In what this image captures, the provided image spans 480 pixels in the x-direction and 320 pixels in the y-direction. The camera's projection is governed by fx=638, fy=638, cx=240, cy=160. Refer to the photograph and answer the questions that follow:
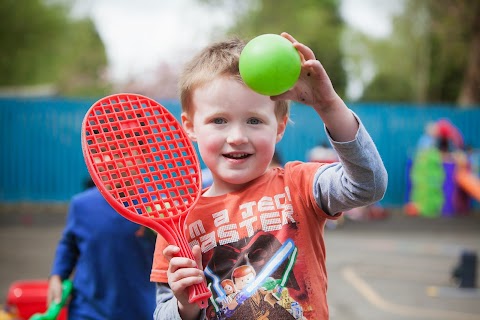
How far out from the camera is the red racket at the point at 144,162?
2.05m

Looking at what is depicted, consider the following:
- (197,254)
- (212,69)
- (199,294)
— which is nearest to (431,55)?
(212,69)

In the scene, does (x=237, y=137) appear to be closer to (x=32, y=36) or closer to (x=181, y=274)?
(x=181, y=274)

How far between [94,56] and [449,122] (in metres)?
26.5

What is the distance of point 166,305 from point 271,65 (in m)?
0.89

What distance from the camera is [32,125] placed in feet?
49.4

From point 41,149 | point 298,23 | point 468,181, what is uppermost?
point 298,23

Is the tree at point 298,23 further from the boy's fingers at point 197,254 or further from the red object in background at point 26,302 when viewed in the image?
the boy's fingers at point 197,254

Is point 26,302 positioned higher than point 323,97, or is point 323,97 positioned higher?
point 323,97

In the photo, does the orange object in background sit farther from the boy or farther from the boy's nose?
the boy's nose

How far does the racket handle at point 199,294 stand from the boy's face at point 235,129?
40 cm

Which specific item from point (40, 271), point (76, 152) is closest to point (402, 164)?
point (76, 152)

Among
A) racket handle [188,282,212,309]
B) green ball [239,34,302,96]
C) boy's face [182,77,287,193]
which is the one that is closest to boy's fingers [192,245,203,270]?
racket handle [188,282,212,309]

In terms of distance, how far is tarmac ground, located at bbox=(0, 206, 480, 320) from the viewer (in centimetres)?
727

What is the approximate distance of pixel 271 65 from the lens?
1763 millimetres
